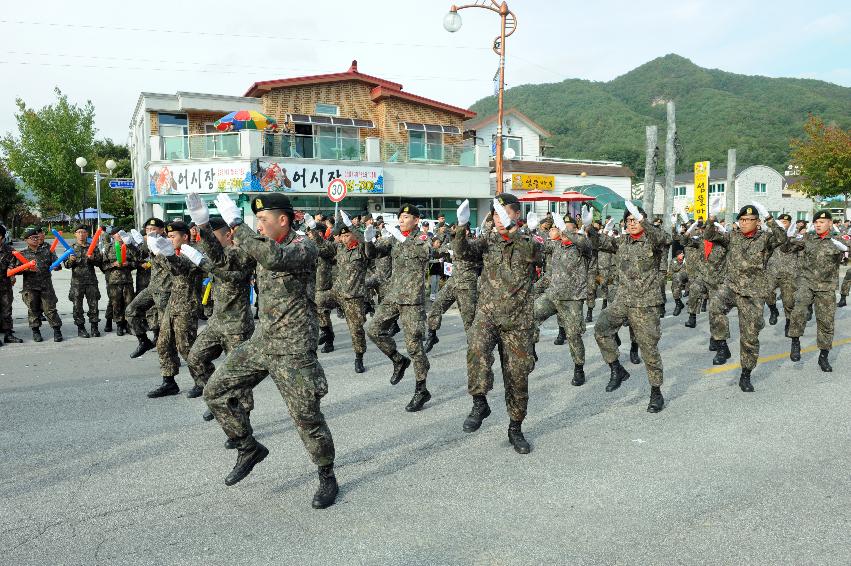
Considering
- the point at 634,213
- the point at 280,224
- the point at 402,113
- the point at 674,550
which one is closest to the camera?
the point at 674,550

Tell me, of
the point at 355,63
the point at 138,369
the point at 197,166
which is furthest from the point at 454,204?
the point at 138,369

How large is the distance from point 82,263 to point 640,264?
915 cm

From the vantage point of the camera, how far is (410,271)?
7.10m

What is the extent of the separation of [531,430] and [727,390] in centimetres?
269

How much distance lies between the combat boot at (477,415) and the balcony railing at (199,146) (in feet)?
66.1

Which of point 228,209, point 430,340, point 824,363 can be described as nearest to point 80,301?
point 430,340

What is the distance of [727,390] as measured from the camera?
22.7ft

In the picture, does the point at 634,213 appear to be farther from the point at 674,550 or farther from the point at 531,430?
the point at 674,550

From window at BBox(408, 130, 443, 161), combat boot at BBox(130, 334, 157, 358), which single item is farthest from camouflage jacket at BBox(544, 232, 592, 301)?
window at BBox(408, 130, 443, 161)

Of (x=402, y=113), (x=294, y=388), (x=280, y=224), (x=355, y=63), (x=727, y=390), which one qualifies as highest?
(x=355, y=63)

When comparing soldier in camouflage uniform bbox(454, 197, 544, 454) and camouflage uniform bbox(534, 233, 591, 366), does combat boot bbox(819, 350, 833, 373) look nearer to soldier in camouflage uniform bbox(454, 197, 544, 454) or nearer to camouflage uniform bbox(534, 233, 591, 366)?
camouflage uniform bbox(534, 233, 591, 366)

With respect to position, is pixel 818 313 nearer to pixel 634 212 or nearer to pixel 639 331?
pixel 639 331

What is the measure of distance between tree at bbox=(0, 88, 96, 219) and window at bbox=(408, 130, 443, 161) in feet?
64.2

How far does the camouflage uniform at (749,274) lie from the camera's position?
23.3 feet
